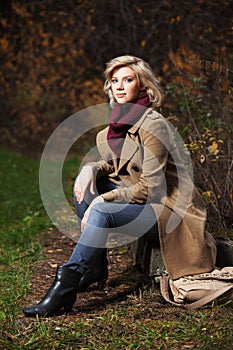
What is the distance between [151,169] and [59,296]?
2.78ft

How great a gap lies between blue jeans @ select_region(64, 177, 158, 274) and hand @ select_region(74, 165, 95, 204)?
11.3 inches

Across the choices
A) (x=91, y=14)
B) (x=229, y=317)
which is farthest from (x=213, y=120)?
(x=91, y=14)

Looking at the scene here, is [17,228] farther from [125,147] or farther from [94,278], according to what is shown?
[125,147]

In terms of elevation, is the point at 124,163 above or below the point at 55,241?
above

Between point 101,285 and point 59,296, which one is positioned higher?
point 59,296

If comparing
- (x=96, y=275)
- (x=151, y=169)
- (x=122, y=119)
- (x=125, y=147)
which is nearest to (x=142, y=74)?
(x=122, y=119)

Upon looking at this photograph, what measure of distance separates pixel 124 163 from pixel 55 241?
1.61m

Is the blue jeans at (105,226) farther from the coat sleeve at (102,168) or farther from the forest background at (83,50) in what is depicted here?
the forest background at (83,50)

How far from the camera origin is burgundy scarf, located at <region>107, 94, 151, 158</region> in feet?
11.4

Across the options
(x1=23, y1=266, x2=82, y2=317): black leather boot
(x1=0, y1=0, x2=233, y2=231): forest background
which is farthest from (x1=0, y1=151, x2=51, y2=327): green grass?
(x1=0, y1=0, x2=233, y2=231): forest background

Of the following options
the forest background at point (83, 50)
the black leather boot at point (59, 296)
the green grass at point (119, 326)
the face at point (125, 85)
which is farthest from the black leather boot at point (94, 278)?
the forest background at point (83, 50)

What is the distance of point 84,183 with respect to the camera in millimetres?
3600

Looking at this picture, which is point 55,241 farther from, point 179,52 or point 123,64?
point 179,52

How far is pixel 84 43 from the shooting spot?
31.9 feet
